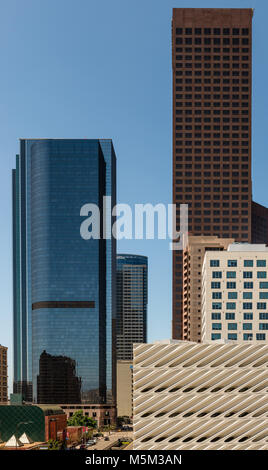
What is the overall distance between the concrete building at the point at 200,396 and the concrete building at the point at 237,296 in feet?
130

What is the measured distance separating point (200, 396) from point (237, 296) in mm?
43513

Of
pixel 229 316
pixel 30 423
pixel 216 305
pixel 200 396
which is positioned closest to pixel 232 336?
pixel 229 316

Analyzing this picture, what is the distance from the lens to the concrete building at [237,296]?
117 m

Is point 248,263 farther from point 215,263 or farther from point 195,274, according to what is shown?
point 195,274

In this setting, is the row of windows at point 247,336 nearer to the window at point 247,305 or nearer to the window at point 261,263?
the window at point 247,305

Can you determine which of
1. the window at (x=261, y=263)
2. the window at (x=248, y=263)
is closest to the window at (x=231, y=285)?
the window at (x=248, y=263)

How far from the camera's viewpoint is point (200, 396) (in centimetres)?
7619

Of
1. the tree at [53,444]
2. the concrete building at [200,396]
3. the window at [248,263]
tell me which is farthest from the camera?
the tree at [53,444]

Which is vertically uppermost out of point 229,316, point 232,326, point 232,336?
point 229,316

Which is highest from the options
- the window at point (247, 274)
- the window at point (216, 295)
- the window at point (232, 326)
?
the window at point (247, 274)
